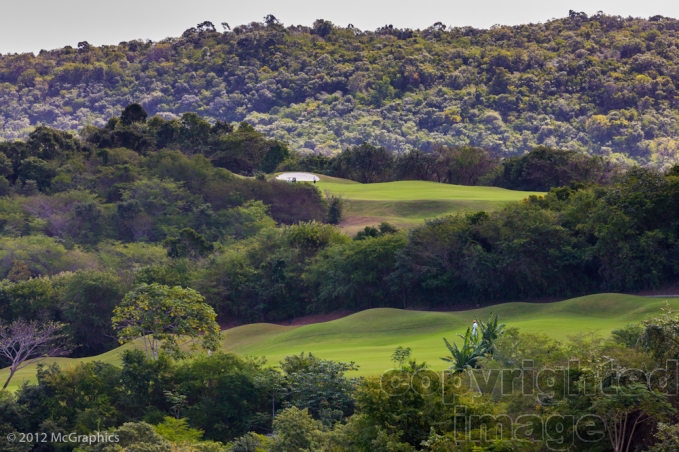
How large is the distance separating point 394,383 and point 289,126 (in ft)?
392

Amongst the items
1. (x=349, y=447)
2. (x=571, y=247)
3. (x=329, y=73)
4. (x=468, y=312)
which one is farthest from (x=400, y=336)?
(x=329, y=73)

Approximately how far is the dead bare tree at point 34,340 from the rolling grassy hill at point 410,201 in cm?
2026

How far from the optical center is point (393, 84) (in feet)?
482

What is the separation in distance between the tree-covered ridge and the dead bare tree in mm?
84247

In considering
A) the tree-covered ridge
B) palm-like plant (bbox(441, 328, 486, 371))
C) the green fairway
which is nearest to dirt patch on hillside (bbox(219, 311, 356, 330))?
the green fairway

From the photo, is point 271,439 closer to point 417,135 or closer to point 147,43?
point 417,135

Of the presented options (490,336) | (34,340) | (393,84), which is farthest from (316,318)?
(393,84)

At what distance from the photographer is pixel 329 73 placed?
151000 mm

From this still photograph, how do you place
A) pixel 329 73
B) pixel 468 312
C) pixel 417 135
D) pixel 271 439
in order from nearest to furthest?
pixel 271 439
pixel 468 312
pixel 417 135
pixel 329 73

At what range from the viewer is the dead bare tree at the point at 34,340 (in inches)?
1513

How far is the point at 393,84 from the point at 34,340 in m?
113

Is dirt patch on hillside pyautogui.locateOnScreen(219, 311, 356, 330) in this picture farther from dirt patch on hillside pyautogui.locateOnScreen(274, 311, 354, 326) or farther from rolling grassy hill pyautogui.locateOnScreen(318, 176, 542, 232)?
rolling grassy hill pyautogui.locateOnScreen(318, 176, 542, 232)

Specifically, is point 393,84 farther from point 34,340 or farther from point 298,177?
point 34,340

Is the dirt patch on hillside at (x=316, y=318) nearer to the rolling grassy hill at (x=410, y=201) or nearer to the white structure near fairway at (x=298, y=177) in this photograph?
the rolling grassy hill at (x=410, y=201)
